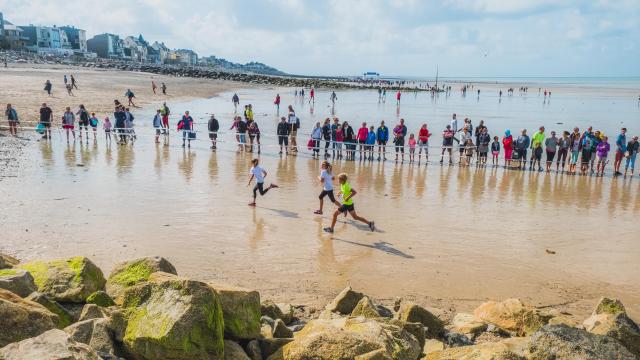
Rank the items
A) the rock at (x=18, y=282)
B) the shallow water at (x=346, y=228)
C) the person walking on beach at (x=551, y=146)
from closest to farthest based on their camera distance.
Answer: the rock at (x=18, y=282), the shallow water at (x=346, y=228), the person walking on beach at (x=551, y=146)

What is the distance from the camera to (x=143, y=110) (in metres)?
35.3

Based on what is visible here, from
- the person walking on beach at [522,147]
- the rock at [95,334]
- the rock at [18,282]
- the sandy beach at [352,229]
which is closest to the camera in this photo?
the rock at [95,334]

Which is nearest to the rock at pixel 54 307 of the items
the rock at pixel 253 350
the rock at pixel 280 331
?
the rock at pixel 253 350

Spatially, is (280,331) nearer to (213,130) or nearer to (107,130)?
(213,130)

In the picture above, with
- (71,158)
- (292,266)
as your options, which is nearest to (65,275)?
(292,266)

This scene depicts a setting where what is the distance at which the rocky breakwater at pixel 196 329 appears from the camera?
4.62m

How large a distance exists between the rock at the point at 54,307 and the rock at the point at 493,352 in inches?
160

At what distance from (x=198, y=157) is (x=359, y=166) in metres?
6.31

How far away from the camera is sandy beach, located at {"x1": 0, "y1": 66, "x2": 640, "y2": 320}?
877cm

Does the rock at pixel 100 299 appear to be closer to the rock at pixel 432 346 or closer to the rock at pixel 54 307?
the rock at pixel 54 307

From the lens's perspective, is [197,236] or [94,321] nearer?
[94,321]

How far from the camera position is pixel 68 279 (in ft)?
20.4

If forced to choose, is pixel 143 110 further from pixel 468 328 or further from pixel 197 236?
pixel 468 328

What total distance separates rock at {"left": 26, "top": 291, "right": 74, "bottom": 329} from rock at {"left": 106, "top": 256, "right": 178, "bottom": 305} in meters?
0.71
